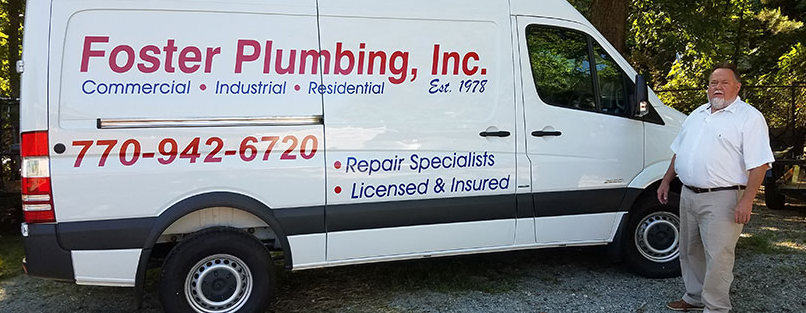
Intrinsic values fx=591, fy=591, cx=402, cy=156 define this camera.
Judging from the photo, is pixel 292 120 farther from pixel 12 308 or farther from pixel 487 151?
pixel 12 308

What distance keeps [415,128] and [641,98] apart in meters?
1.81

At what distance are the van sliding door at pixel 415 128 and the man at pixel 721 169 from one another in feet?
4.00

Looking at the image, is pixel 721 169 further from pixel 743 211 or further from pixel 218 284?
pixel 218 284

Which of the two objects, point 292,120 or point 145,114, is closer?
point 145,114

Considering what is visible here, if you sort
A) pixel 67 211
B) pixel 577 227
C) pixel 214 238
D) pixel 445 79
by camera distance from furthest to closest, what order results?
1. pixel 577 227
2. pixel 445 79
3. pixel 214 238
4. pixel 67 211

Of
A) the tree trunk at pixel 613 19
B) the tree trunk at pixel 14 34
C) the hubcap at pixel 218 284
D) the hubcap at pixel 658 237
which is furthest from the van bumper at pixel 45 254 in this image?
the tree trunk at pixel 14 34

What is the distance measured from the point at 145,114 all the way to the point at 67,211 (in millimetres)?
729

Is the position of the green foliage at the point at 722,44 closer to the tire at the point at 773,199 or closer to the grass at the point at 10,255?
the tire at the point at 773,199

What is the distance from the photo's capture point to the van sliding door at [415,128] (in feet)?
13.1

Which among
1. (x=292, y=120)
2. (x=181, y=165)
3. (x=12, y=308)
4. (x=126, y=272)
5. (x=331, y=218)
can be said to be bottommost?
(x=12, y=308)

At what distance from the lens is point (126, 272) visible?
3.68m

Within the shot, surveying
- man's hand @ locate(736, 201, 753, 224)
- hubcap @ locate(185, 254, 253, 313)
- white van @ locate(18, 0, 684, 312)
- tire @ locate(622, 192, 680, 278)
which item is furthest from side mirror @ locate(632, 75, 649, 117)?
hubcap @ locate(185, 254, 253, 313)

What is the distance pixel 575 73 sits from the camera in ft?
15.2

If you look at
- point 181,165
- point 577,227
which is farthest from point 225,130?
point 577,227
